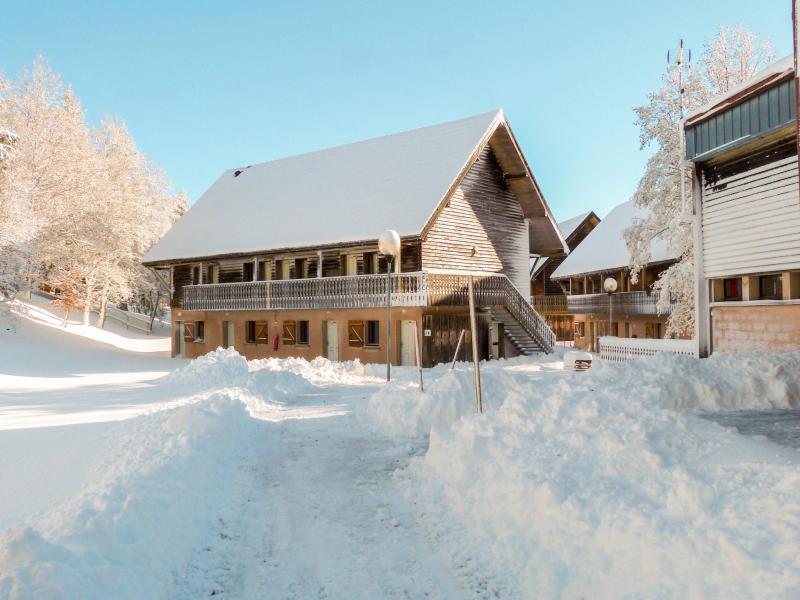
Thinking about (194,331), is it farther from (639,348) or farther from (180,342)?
(639,348)

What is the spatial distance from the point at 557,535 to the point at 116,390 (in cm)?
1398

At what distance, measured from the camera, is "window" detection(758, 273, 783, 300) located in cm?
1256

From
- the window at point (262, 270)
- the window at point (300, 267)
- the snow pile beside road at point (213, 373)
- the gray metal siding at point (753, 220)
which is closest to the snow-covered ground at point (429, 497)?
the gray metal siding at point (753, 220)

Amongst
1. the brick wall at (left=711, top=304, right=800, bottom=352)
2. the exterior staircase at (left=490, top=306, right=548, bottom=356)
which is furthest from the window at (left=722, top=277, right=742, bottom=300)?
the exterior staircase at (left=490, top=306, right=548, bottom=356)

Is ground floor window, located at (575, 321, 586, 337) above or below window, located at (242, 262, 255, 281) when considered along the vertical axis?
below

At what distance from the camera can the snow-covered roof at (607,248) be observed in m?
31.8

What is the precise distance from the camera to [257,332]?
27375mm

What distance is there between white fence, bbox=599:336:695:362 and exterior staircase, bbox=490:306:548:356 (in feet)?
17.9

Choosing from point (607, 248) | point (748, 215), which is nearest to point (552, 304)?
point (607, 248)

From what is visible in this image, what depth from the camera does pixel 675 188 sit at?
1994 cm

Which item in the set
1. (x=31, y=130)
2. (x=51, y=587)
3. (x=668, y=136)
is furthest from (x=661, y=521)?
(x=31, y=130)

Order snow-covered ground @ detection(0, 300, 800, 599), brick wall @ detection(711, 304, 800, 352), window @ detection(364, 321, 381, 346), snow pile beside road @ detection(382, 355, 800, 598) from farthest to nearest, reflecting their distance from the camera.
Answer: window @ detection(364, 321, 381, 346) → brick wall @ detection(711, 304, 800, 352) → snow-covered ground @ detection(0, 300, 800, 599) → snow pile beside road @ detection(382, 355, 800, 598)

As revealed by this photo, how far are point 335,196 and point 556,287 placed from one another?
24852 millimetres

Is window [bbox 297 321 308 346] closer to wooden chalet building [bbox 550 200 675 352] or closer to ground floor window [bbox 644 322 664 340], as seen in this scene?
wooden chalet building [bbox 550 200 675 352]
